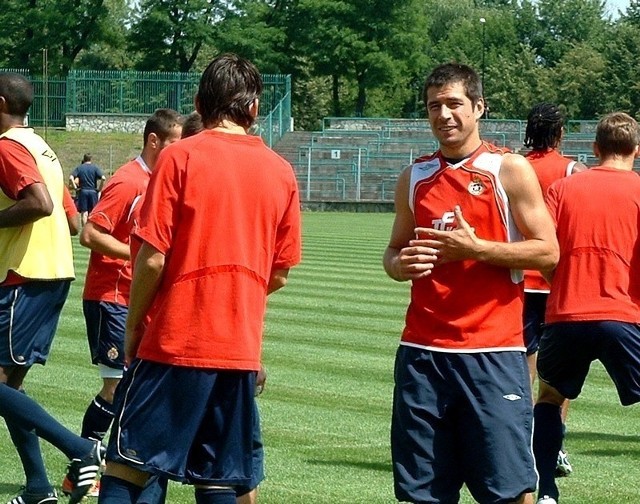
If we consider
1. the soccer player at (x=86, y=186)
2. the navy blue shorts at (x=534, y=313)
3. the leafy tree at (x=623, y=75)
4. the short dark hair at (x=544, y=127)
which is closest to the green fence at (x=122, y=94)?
the soccer player at (x=86, y=186)

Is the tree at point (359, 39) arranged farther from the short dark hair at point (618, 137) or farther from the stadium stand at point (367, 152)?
A: the short dark hair at point (618, 137)

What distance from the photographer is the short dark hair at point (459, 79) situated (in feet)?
18.5

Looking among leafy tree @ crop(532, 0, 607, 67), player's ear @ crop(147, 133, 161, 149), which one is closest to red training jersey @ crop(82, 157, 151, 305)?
player's ear @ crop(147, 133, 161, 149)

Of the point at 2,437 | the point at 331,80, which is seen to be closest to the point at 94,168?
the point at 2,437

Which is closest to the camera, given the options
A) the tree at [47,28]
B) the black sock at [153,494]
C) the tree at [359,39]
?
the black sock at [153,494]

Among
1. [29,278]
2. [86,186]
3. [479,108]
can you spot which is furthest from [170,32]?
[479,108]

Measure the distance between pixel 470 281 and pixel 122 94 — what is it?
56.8 metres

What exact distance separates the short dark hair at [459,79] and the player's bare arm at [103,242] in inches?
89.4

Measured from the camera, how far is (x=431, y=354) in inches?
220

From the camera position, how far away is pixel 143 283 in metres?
5.06

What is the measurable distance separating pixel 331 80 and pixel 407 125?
2522cm

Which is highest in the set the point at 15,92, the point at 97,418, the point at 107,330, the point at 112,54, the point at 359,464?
the point at 112,54

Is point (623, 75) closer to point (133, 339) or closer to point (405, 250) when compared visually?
point (405, 250)

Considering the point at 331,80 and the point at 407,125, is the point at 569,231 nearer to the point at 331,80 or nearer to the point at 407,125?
the point at 407,125
